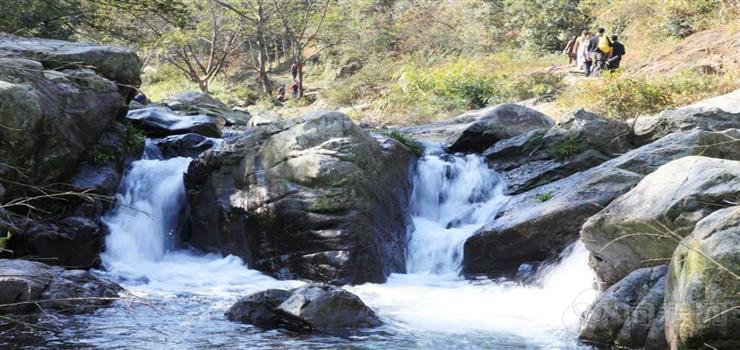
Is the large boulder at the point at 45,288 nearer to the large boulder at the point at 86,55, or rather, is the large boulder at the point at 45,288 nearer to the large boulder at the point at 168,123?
the large boulder at the point at 86,55

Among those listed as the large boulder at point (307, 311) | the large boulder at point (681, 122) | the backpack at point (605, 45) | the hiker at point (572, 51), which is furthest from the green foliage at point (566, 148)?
the hiker at point (572, 51)

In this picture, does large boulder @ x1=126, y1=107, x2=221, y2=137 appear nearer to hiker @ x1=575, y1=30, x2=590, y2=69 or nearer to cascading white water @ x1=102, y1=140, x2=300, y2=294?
cascading white water @ x1=102, y1=140, x2=300, y2=294

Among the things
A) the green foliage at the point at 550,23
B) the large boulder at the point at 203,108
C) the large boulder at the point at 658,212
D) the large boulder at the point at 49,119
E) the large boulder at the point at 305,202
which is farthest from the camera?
the green foliage at the point at 550,23

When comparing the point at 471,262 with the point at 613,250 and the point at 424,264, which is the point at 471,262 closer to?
the point at 424,264

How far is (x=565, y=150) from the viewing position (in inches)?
512

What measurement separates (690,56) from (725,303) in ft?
53.7

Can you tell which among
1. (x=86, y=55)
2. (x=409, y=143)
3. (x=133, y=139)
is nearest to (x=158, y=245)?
(x=133, y=139)

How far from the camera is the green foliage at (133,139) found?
1327cm

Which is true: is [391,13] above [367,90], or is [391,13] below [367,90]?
above

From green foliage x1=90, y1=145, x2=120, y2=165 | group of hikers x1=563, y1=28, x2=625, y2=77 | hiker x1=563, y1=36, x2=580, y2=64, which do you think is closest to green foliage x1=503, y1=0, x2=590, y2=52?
hiker x1=563, y1=36, x2=580, y2=64

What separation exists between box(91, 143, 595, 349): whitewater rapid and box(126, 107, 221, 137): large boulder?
1.17 meters

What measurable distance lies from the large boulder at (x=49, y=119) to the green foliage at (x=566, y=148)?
7.42 metres

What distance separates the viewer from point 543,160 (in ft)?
43.7

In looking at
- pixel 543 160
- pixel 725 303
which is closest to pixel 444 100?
pixel 543 160
